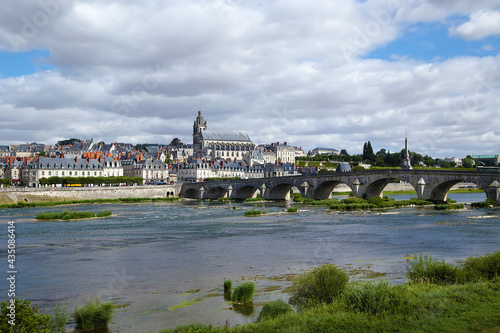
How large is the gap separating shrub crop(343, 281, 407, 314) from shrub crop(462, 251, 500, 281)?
13.9 ft

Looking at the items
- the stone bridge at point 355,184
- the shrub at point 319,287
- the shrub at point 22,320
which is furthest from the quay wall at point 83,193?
the shrub at point 319,287

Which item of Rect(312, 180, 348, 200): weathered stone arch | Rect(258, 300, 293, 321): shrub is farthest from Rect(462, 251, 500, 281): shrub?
Rect(312, 180, 348, 200): weathered stone arch

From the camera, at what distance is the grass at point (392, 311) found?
1175 centimetres

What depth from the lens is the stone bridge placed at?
57.3 meters

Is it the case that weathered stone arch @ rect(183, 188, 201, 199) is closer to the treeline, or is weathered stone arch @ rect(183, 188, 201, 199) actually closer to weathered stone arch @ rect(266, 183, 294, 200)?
the treeline

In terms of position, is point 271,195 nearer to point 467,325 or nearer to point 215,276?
point 215,276

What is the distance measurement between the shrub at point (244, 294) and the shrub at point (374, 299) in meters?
4.22

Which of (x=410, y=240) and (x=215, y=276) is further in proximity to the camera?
(x=410, y=240)

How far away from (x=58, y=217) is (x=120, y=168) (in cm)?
7367

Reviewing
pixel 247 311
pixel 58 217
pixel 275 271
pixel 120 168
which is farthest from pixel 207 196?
pixel 247 311

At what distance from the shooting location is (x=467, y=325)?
462 inches

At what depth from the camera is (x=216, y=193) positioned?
101625 millimetres

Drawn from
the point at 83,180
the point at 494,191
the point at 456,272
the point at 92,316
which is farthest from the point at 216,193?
the point at 92,316

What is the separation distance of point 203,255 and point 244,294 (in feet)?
37.2
